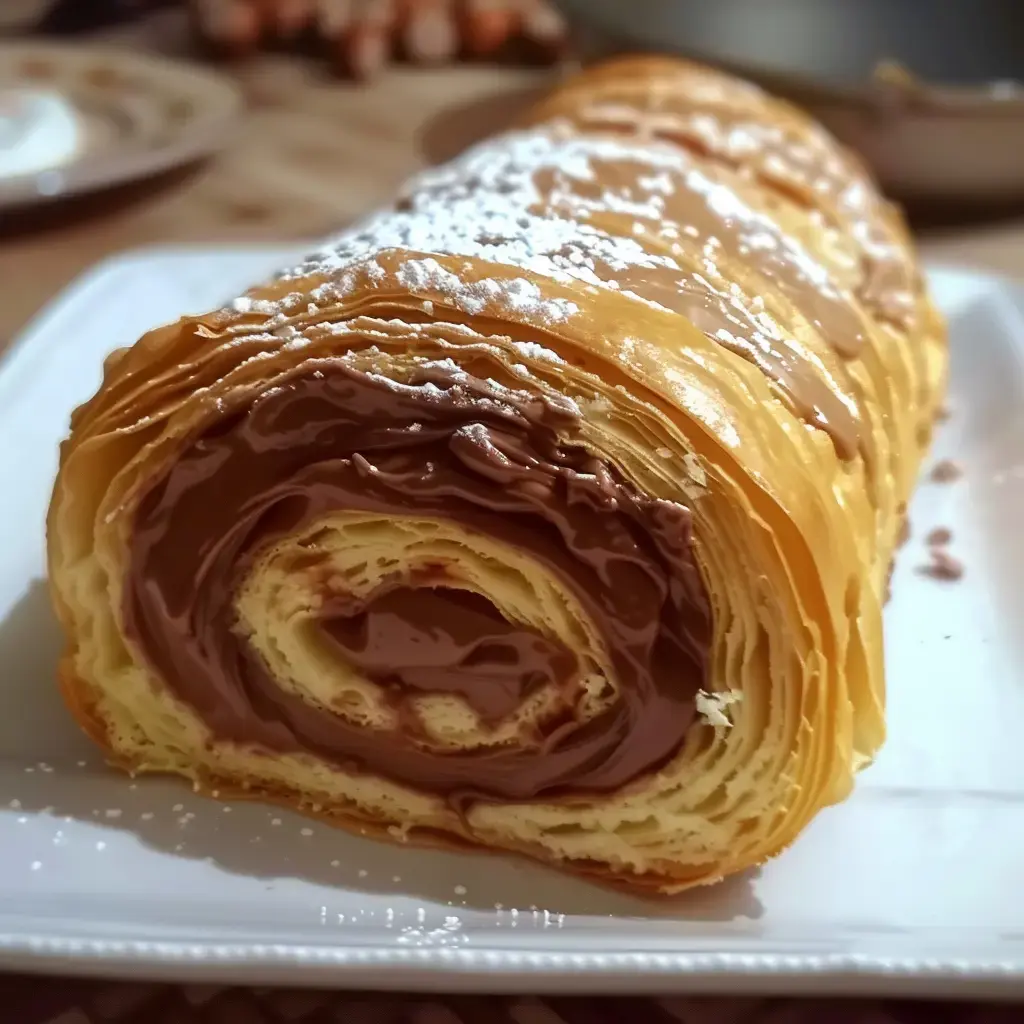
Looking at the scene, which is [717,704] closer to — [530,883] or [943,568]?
[530,883]

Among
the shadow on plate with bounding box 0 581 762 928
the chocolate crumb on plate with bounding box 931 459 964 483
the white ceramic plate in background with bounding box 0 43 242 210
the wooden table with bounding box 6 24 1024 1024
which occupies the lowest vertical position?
the shadow on plate with bounding box 0 581 762 928

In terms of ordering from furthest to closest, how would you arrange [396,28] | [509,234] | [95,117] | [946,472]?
1. [396,28]
2. [95,117]
3. [946,472]
4. [509,234]

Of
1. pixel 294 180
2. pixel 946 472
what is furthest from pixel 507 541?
pixel 294 180

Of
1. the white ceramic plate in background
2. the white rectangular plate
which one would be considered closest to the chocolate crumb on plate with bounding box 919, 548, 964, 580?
the white rectangular plate

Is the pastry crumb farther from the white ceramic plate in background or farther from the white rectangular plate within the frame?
the white ceramic plate in background

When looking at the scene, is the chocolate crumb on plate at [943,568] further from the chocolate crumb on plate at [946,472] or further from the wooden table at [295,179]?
the wooden table at [295,179]

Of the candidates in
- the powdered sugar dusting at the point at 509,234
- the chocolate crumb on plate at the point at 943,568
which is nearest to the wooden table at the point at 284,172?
the powdered sugar dusting at the point at 509,234

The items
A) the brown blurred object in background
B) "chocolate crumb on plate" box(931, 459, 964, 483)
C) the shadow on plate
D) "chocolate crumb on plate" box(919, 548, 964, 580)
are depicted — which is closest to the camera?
the shadow on plate
